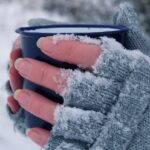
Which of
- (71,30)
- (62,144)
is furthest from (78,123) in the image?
(71,30)

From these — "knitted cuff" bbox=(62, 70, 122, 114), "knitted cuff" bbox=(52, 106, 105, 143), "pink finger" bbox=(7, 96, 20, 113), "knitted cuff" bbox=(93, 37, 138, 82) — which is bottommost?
"pink finger" bbox=(7, 96, 20, 113)

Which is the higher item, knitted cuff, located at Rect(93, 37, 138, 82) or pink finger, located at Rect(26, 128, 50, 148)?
knitted cuff, located at Rect(93, 37, 138, 82)

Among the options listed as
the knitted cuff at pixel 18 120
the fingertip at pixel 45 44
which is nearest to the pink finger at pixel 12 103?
the knitted cuff at pixel 18 120

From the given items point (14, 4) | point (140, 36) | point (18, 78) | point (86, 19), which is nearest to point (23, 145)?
point (18, 78)

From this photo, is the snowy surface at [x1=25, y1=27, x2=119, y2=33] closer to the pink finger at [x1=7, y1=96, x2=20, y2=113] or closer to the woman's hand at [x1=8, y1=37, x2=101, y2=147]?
the woman's hand at [x1=8, y1=37, x2=101, y2=147]

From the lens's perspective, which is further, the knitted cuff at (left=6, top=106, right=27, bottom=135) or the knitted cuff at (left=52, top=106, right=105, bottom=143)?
the knitted cuff at (left=6, top=106, right=27, bottom=135)

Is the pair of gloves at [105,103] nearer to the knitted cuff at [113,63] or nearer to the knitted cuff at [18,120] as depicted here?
the knitted cuff at [113,63]

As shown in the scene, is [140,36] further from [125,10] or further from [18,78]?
[18,78]

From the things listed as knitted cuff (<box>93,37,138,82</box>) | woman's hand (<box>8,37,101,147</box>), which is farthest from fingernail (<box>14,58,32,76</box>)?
knitted cuff (<box>93,37,138,82</box>)
